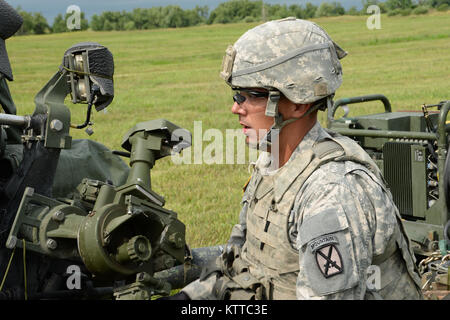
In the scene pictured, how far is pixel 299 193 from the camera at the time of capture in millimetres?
3219

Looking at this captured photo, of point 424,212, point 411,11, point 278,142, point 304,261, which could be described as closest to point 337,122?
point 424,212

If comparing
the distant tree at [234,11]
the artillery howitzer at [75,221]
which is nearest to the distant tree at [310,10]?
the distant tree at [234,11]

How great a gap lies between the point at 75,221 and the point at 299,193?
1.97m

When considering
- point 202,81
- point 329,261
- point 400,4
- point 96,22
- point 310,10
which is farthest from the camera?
point 310,10

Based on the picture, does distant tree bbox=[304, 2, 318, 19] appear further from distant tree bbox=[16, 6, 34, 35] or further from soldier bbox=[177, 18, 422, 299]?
soldier bbox=[177, 18, 422, 299]

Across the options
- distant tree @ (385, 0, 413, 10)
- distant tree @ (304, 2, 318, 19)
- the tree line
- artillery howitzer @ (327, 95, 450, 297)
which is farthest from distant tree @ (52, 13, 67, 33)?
artillery howitzer @ (327, 95, 450, 297)

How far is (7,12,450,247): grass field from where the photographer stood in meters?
9.56

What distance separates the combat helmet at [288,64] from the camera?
133 inches

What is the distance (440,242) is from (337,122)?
183cm

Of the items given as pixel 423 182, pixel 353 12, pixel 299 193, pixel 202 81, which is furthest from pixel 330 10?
pixel 299 193

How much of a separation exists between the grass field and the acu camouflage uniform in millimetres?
3908

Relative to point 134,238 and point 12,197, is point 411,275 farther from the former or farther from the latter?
point 12,197

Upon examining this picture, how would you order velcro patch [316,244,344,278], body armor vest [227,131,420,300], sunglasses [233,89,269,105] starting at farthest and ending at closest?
1. sunglasses [233,89,269,105]
2. body armor vest [227,131,420,300]
3. velcro patch [316,244,344,278]

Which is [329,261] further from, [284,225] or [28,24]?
[28,24]
